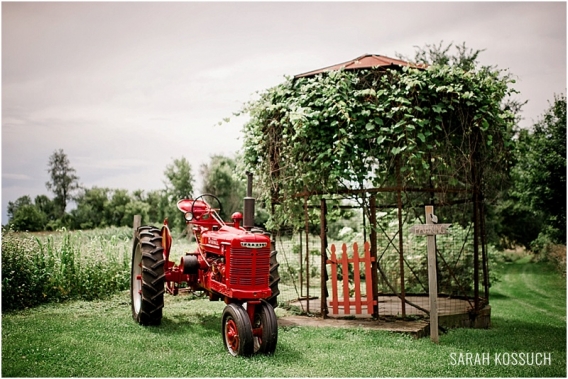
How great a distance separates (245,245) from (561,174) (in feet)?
42.5

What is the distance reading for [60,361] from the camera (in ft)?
17.6

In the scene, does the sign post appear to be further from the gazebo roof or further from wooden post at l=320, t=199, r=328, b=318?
the gazebo roof

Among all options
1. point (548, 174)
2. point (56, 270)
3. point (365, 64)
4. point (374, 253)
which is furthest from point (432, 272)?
point (548, 174)

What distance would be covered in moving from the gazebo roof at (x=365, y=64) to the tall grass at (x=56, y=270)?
541 cm

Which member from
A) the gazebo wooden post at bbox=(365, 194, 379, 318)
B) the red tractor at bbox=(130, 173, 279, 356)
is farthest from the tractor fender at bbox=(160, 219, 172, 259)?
the gazebo wooden post at bbox=(365, 194, 379, 318)

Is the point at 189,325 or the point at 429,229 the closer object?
the point at 429,229

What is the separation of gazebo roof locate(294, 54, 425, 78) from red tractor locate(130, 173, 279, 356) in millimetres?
2567

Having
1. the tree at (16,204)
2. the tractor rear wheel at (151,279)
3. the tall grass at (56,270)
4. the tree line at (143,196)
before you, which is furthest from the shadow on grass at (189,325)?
the tree line at (143,196)

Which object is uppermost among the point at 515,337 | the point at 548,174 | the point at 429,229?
the point at 548,174

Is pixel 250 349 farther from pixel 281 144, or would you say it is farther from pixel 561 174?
pixel 561 174

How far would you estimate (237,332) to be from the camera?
552cm

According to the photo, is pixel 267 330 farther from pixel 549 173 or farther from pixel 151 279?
pixel 549 173

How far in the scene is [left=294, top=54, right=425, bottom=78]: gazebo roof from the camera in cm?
770

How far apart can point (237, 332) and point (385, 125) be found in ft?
12.1
